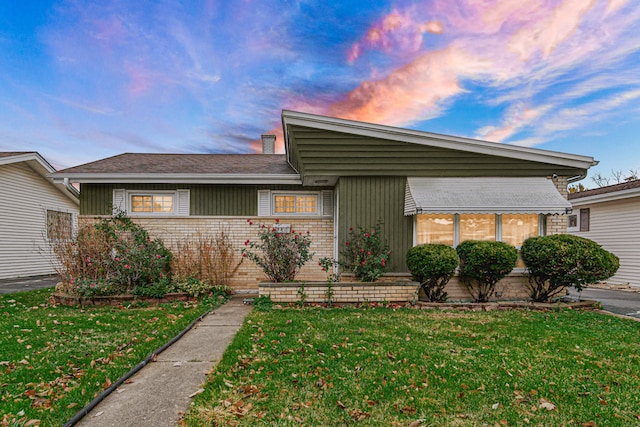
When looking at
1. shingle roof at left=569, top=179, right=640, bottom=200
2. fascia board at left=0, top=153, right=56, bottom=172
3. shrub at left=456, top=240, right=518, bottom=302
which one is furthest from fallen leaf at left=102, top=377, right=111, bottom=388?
shingle roof at left=569, top=179, right=640, bottom=200

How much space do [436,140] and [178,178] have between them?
7572 millimetres

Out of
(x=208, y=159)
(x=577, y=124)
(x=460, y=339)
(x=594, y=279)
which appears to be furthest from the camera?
(x=577, y=124)

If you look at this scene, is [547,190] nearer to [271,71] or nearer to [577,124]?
[271,71]

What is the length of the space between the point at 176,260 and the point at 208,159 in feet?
15.3

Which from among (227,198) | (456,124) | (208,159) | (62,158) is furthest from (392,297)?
(62,158)

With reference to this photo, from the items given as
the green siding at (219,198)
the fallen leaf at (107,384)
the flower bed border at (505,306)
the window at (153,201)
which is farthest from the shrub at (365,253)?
the fallen leaf at (107,384)

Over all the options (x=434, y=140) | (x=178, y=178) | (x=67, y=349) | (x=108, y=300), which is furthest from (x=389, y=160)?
(x=108, y=300)

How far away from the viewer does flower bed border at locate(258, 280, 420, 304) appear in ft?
25.5

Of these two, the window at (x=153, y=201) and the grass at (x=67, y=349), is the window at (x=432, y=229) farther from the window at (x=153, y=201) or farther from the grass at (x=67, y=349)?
the window at (x=153, y=201)

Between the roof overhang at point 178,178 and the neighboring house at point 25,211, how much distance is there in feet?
12.4

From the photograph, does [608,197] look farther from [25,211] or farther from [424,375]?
[25,211]

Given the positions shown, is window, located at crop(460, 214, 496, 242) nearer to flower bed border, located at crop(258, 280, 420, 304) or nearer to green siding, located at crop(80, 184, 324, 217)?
flower bed border, located at crop(258, 280, 420, 304)

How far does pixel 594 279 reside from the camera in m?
7.44

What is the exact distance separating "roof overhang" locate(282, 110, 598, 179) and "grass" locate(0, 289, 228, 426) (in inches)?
207
